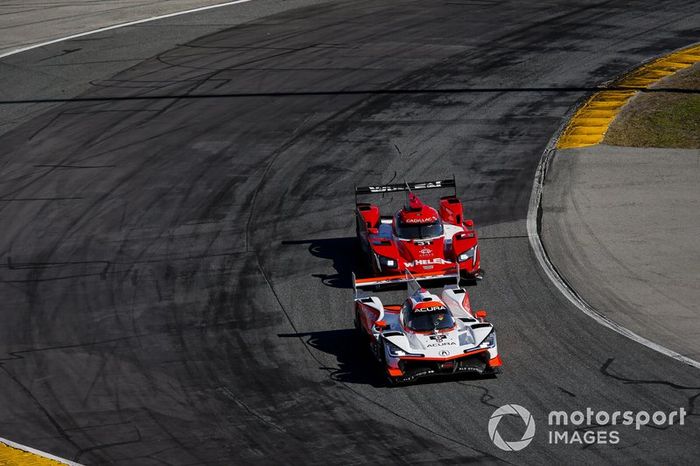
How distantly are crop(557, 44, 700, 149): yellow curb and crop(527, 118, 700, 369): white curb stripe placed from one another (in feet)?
2.74

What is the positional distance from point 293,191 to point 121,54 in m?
15.5

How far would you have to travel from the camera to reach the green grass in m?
36.9

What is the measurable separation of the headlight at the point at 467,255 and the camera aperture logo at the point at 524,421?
6.33 m

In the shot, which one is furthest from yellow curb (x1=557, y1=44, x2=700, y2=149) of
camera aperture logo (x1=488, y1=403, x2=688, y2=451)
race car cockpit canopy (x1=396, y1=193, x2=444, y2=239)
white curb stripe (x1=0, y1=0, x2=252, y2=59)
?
white curb stripe (x1=0, y1=0, x2=252, y2=59)

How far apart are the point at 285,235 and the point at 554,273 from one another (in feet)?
24.7

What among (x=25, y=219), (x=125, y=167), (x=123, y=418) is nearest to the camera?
(x=123, y=418)

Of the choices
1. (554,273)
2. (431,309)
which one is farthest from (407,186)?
(431,309)

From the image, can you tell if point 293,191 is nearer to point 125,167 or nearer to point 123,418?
point 125,167

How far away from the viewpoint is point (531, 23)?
48812 millimetres

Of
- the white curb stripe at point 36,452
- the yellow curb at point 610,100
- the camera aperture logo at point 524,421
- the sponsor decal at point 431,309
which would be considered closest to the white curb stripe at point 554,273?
the yellow curb at point 610,100

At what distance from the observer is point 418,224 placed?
27.9m

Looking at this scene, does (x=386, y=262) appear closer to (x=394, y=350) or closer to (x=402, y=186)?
(x=402, y=186)

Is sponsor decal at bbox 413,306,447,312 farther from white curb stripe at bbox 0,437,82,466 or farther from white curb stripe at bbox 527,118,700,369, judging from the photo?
white curb stripe at bbox 0,437,82,466

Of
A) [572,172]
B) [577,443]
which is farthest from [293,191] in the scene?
[577,443]
